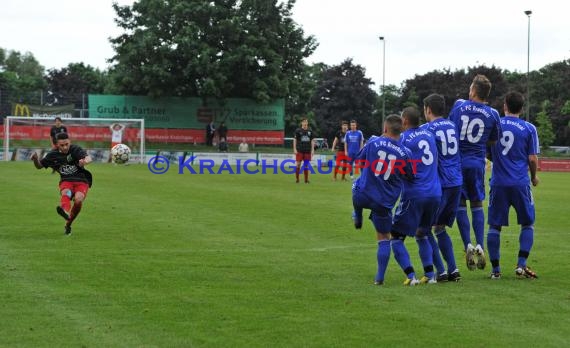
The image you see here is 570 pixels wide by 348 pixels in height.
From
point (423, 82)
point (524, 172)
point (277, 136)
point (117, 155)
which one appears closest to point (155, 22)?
point (277, 136)

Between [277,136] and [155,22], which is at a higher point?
[155,22]

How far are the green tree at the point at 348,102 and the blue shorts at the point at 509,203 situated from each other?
95616mm

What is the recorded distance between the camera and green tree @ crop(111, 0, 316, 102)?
196ft

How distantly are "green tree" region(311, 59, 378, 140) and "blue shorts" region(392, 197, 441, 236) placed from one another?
96.4 metres

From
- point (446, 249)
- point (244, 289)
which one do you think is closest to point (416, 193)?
point (446, 249)

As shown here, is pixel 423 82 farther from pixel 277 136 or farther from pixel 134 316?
pixel 134 316

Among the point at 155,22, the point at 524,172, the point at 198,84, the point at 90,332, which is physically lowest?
the point at 90,332

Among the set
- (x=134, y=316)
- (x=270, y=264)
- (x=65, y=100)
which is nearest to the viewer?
(x=134, y=316)

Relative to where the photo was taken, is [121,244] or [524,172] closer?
[524,172]

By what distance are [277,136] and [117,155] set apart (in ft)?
89.8

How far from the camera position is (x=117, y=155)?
35062 millimetres

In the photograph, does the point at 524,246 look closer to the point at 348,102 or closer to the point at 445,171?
the point at 445,171

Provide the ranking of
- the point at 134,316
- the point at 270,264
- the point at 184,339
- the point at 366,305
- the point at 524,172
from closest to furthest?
the point at 184,339 < the point at 134,316 < the point at 366,305 < the point at 524,172 < the point at 270,264

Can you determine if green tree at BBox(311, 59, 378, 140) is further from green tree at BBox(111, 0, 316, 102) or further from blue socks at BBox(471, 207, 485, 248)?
blue socks at BBox(471, 207, 485, 248)
